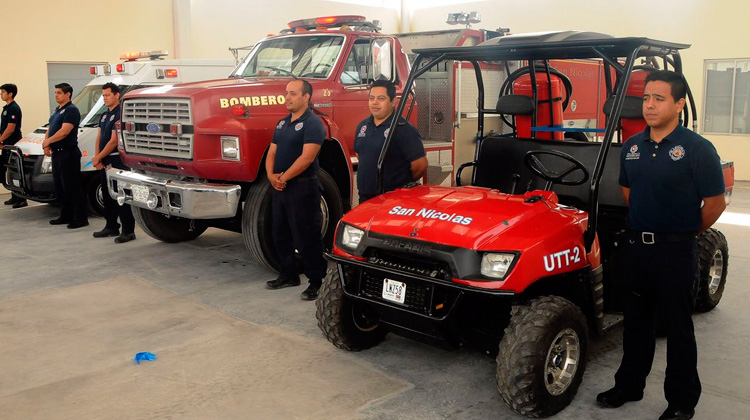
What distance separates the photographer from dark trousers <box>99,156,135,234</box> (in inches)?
326

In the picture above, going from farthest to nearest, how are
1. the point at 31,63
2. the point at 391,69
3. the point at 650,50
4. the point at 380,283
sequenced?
the point at 31,63, the point at 391,69, the point at 650,50, the point at 380,283

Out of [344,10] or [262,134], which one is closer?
[262,134]

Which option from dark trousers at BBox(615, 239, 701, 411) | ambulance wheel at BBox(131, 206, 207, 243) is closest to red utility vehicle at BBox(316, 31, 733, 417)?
dark trousers at BBox(615, 239, 701, 411)

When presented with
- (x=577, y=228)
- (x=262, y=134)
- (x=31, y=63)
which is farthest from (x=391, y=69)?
(x=31, y=63)

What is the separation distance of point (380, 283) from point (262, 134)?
2.82 metres

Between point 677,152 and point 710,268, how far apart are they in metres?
2.29

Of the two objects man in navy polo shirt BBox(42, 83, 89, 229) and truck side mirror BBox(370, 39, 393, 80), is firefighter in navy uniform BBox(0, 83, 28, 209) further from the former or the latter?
truck side mirror BBox(370, 39, 393, 80)

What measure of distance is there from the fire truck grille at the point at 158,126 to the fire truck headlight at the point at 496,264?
142 inches

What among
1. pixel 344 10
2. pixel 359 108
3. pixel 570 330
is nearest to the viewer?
pixel 570 330

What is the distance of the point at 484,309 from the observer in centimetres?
401

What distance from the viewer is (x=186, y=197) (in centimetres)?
628

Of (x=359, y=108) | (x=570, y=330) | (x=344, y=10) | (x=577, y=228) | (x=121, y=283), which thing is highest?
(x=344, y=10)

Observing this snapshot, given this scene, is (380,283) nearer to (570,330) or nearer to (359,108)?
(570,330)

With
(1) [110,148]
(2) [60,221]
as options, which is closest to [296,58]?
(1) [110,148]
